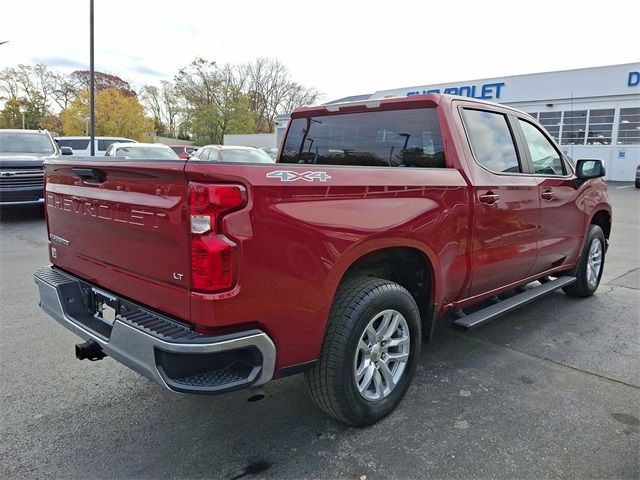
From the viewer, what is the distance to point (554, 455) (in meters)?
2.60

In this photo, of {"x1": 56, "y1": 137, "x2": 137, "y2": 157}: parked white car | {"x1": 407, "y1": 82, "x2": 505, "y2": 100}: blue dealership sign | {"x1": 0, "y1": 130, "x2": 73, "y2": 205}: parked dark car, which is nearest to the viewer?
{"x1": 0, "y1": 130, "x2": 73, "y2": 205}: parked dark car

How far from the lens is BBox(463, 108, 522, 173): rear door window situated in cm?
361

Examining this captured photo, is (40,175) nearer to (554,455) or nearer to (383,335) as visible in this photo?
(383,335)

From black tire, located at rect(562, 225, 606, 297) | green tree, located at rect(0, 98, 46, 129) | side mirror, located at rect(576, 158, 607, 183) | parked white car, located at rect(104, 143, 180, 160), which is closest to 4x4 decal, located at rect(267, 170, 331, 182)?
side mirror, located at rect(576, 158, 607, 183)

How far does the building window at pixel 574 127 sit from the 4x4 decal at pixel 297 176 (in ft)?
90.5

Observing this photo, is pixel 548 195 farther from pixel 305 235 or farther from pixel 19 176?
pixel 19 176

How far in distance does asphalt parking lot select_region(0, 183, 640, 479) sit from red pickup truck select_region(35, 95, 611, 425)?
0.31 meters

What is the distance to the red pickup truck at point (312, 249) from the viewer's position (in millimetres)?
2154

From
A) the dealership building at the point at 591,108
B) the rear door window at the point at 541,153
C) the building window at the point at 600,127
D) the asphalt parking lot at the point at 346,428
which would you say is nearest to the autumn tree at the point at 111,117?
the dealership building at the point at 591,108

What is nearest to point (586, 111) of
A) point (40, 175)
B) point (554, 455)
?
point (40, 175)

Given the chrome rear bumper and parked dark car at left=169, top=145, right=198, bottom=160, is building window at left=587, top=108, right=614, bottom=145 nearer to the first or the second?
parked dark car at left=169, top=145, right=198, bottom=160

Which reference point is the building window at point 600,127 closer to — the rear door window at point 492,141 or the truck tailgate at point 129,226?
the rear door window at point 492,141

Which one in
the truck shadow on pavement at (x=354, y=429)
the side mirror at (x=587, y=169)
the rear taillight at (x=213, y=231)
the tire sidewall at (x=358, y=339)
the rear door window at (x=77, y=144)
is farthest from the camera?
the rear door window at (x=77, y=144)

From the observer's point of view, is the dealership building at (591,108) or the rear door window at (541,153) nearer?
the rear door window at (541,153)
